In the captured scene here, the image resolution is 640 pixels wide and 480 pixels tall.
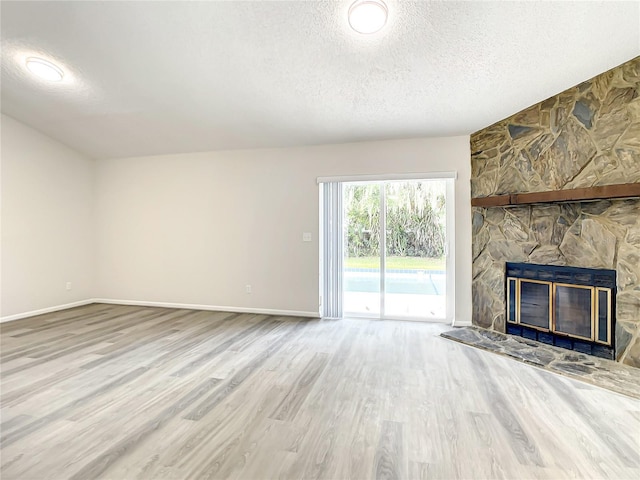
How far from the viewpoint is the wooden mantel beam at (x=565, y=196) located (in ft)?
8.96

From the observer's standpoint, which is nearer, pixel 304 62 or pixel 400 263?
pixel 304 62

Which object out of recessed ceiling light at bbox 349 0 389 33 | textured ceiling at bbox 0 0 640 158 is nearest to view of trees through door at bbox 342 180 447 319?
textured ceiling at bbox 0 0 640 158

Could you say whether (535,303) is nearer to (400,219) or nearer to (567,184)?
(567,184)

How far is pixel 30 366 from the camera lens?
9.64 feet

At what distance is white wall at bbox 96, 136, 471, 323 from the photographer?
4.39 metres

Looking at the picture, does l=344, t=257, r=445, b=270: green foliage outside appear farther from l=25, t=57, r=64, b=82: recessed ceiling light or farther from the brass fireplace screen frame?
l=25, t=57, r=64, b=82: recessed ceiling light

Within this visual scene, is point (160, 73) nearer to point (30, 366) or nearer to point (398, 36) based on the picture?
point (398, 36)

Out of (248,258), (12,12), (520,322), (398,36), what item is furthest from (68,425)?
(520,322)

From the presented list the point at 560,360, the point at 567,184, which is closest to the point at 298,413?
the point at 560,360

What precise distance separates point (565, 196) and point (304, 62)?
9.45 ft

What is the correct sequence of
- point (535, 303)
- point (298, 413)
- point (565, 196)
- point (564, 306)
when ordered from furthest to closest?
point (535, 303)
point (564, 306)
point (565, 196)
point (298, 413)

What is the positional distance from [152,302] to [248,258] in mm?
1982

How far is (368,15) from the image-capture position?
2.42 m

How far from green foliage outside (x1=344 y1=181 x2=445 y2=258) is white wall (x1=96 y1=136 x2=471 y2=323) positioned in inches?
10.2
